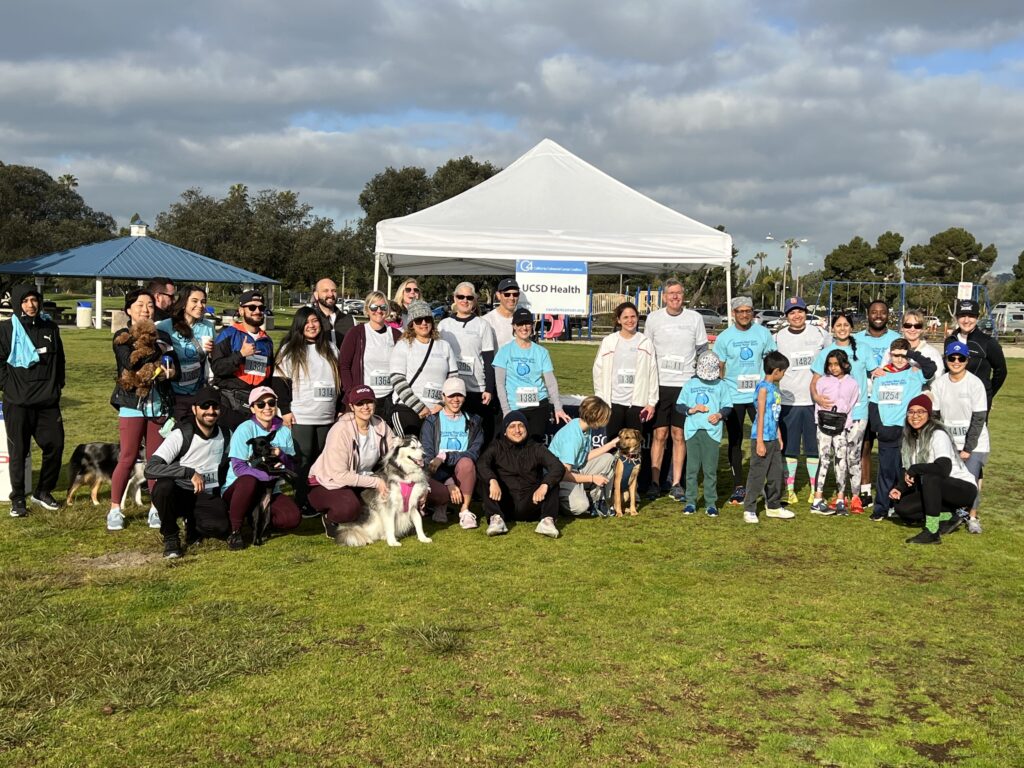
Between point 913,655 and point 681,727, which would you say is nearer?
point 681,727

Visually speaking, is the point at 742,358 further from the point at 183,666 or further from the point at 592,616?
the point at 183,666

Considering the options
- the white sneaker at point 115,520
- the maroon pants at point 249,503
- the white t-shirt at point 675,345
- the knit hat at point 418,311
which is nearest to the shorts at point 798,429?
the white t-shirt at point 675,345

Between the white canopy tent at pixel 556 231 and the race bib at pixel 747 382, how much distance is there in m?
2.43

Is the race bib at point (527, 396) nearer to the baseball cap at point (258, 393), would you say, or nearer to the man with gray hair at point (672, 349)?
the man with gray hair at point (672, 349)

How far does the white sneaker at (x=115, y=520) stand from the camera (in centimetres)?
573

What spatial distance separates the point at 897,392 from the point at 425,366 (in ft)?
12.3

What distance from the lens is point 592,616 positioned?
170 inches

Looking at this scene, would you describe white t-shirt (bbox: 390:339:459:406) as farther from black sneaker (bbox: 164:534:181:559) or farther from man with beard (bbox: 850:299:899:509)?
man with beard (bbox: 850:299:899:509)

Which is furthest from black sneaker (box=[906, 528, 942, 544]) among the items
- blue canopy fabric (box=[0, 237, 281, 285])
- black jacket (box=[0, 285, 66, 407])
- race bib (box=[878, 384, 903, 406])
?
blue canopy fabric (box=[0, 237, 281, 285])

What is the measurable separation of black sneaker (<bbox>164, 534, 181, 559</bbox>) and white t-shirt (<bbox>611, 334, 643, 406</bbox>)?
356 cm

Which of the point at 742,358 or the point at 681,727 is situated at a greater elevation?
the point at 742,358

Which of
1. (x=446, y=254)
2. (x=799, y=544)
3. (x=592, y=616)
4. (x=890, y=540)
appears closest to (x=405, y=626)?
(x=592, y=616)

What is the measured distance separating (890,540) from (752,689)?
305 cm

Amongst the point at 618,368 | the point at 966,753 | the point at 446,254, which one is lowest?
the point at 966,753
